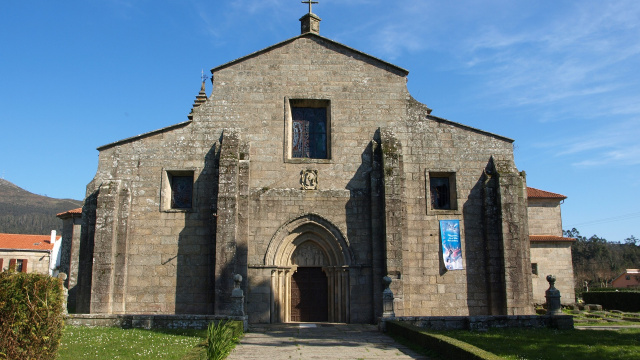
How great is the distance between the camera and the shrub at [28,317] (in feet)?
24.5

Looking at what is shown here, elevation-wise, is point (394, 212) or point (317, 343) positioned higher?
point (394, 212)

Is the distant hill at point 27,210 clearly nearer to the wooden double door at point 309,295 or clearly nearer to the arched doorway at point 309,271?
the wooden double door at point 309,295

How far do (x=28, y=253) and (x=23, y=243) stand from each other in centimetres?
209

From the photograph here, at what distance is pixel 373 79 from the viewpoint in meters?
18.9

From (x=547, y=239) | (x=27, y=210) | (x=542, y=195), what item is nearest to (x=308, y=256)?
(x=547, y=239)

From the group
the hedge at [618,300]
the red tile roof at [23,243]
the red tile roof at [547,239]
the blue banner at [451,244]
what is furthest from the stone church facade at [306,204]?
the red tile roof at [23,243]

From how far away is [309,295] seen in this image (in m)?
18.1

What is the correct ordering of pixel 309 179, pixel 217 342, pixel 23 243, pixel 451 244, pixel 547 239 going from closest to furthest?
pixel 217 342 → pixel 451 244 → pixel 309 179 → pixel 547 239 → pixel 23 243

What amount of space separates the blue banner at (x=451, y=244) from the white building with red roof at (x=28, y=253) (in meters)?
49.0

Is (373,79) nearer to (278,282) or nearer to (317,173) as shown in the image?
(317,173)

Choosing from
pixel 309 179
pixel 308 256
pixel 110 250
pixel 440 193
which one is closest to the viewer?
pixel 110 250

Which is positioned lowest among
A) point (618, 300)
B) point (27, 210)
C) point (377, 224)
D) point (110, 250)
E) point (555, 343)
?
point (618, 300)

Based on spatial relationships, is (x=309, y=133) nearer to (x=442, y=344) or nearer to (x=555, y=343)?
(x=442, y=344)

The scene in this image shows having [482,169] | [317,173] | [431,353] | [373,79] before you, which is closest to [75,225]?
[317,173]
